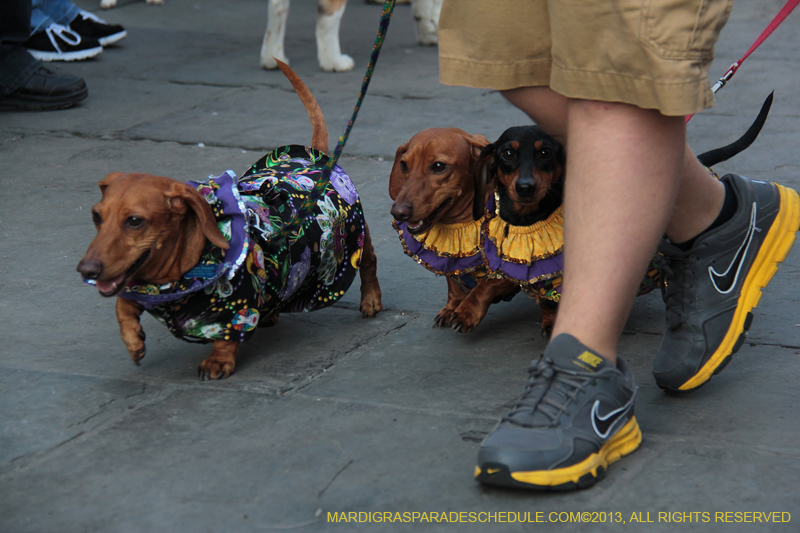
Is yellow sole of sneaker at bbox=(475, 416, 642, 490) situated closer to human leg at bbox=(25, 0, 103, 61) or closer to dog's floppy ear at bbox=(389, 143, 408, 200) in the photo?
dog's floppy ear at bbox=(389, 143, 408, 200)

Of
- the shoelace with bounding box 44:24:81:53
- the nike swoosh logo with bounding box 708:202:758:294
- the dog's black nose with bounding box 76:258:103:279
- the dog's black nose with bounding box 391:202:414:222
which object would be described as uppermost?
the nike swoosh logo with bounding box 708:202:758:294

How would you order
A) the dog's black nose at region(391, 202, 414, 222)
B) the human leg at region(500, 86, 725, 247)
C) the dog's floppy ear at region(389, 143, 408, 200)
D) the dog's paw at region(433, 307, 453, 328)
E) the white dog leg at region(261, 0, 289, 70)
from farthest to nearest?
the white dog leg at region(261, 0, 289, 70)
the dog's floppy ear at region(389, 143, 408, 200)
the dog's paw at region(433, 307, 453, 328)
the dog's black nose at region(391, 202, 414, 222)
the human leg at region(500, 86, 725, 247)

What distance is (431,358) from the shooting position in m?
2.42

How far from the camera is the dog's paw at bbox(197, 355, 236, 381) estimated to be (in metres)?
2.33

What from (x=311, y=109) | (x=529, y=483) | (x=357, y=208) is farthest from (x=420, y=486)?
(x=311, y=109)

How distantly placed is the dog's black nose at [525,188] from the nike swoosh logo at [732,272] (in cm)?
52

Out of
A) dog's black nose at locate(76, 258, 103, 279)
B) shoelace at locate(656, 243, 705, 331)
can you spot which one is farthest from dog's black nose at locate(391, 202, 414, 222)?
dog's black nose at locate(76, 258, 103, 279)

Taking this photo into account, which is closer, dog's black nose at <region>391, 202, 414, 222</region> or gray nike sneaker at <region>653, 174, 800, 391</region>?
gray nike sneaker at <region>653, 174, 800, 391</region>

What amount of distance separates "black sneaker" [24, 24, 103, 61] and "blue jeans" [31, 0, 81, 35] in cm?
6

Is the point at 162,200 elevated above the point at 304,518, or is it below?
above

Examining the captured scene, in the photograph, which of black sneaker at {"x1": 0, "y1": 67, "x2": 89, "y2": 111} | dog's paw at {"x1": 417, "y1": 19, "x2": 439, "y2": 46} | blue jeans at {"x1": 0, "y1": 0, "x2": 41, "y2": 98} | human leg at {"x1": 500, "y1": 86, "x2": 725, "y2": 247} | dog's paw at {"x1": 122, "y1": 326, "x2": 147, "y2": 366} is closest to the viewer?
human leg at {"x1": 500, "y1": 86, "x2": 725, "y2": 247}

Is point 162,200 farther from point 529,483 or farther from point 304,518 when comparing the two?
point 529,483

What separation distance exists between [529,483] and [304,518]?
0.42 meters

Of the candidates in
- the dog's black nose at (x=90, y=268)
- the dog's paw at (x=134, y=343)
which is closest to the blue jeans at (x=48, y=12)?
the dog's paw at (x=134, y=343)
